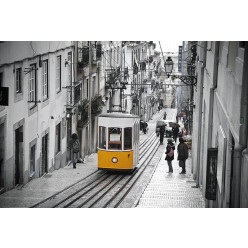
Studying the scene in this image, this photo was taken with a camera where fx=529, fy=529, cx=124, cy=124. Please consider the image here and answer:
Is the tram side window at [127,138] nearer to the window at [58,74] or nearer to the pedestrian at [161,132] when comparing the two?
the pedestrian at [161,132]

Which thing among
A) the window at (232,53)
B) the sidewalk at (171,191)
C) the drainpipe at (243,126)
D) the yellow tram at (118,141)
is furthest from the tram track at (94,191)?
the window at (232,53)

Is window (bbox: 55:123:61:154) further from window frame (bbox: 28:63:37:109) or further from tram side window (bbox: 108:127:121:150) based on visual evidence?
tram side window (bbox: 108:127:121:150)

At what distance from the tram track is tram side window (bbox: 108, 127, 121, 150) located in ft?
1.25

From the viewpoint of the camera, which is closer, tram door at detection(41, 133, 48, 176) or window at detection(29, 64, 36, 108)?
window at detection(29, 64, 36, 108)

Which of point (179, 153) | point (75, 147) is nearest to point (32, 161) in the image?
point (75, 147)

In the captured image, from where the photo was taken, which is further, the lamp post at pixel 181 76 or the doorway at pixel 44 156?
the lamp post at pixel 181 76

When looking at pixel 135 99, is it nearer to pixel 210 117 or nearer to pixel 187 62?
pixel 210 117

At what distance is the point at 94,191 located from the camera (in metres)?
7.63

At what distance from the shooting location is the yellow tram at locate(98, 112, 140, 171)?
26.4 feet

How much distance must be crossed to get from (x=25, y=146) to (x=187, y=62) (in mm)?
4989

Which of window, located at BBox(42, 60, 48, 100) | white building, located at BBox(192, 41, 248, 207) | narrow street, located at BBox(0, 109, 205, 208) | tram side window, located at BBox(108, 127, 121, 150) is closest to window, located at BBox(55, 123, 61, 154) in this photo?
narrow street, located at BBox(0, 109, 205, 208)

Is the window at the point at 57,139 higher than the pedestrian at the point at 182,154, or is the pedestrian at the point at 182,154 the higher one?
the window at the point at 57,139

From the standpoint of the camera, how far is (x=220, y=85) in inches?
304

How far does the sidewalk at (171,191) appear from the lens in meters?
7.32
